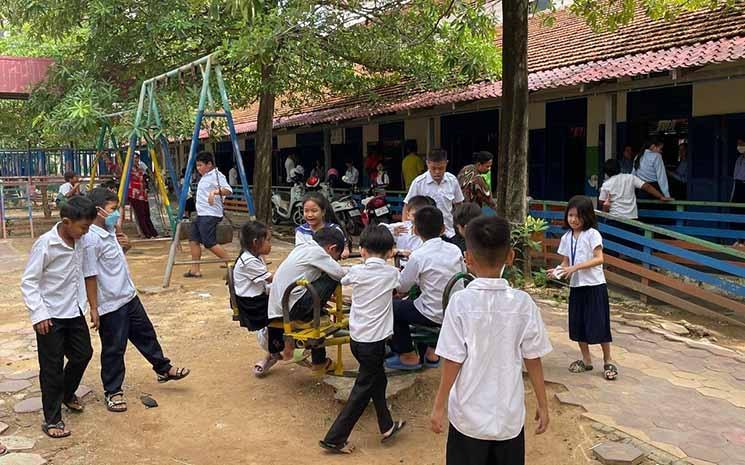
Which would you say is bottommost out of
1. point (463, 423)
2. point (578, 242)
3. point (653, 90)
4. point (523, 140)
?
point (463, 423)

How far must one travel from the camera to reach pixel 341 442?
3.53m

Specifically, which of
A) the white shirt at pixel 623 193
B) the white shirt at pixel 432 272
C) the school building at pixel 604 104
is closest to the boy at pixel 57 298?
the white shirt at pixel 432 272

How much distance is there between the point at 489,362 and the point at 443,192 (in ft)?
11.6

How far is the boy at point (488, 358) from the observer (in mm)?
2371

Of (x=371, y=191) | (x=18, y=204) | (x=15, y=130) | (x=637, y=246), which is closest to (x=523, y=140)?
(x=637, y=246)

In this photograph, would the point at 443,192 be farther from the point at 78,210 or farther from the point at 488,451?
the point at 488,451

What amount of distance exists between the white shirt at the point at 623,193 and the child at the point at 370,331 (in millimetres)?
4749

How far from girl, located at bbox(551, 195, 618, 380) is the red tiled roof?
36.2ft

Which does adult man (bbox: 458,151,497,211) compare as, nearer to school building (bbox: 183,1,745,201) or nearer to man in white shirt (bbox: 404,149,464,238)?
man in white shirt (bbox: 404,149,464,238)

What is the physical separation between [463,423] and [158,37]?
9.70 m

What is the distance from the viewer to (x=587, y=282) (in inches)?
174

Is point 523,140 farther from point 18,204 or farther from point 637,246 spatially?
point 18,204

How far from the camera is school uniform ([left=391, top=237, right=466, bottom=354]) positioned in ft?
13.0

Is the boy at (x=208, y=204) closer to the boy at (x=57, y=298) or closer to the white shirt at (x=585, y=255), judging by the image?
the boy at (x=57, y=298)
